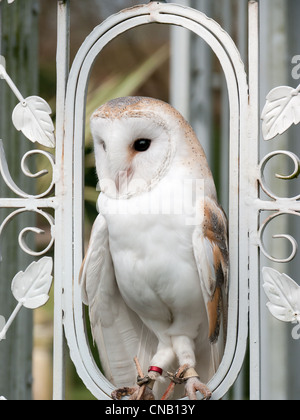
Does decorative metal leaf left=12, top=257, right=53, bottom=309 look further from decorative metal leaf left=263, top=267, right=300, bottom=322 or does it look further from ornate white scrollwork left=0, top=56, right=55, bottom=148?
decorative metal leaf left=263, top=267, right=300, bottom=322

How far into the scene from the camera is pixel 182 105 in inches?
87.7

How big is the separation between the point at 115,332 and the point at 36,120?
41cm

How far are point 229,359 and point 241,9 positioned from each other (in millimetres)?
1282

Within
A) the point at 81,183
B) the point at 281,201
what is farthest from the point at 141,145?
the point at 281,201

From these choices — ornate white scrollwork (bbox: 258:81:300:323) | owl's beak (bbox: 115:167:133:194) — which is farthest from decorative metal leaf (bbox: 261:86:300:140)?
owl's beak (bbox: 115:167:133:194)

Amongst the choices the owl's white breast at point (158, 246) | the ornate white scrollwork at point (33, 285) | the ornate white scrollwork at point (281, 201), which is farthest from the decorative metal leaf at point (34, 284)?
the ornate white scrollwork at point (281, 201)

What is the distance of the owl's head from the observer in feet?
3.96

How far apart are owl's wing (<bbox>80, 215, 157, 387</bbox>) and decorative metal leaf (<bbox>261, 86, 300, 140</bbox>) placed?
37 centimetres

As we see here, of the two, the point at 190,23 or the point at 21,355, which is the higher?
the point at 190,23

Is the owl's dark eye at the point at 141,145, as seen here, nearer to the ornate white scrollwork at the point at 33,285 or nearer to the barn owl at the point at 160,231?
the barn owl at the point at 160,231

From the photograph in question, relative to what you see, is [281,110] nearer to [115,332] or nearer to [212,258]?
[212,258]
